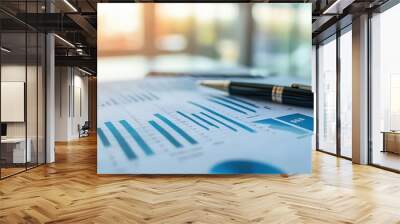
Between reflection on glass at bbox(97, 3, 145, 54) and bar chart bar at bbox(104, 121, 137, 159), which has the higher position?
reflection on glass at bbox(97, 3, 145, 54)

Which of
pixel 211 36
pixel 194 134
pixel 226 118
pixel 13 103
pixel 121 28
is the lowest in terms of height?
pixel 194 134

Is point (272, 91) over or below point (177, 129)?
over

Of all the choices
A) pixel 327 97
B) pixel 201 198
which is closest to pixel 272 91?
pixel 201 198

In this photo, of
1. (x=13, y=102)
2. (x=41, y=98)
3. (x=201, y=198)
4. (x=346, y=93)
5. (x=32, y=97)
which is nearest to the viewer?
(x=201, y=198)

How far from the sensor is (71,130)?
15.6m

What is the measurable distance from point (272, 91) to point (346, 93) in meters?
3.62

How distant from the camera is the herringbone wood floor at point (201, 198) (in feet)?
12.3

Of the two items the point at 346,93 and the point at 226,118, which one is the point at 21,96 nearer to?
the point at 226,118

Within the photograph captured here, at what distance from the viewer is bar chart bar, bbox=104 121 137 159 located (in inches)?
236

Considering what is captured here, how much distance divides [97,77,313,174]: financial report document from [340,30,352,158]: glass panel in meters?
3.10

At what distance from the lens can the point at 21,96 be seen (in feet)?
21.9


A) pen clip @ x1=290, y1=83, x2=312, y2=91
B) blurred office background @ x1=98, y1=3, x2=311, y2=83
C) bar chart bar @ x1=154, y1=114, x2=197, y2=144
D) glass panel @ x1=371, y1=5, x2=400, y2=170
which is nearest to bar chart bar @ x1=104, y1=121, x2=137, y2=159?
bar chart bar @ x1=154, y1=114, x2=197, y2=144

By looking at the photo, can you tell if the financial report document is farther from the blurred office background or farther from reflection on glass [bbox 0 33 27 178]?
reflection on glass [bbox 0 33 27 178]

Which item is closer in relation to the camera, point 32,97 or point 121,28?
point 121,28
